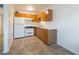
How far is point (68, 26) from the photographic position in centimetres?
334

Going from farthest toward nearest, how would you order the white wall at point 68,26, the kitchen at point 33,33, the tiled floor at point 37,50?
the kitchen at point 33,33
the tiled floor at point 37,50
the white wall at point 68,26

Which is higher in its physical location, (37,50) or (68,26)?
(68,26)

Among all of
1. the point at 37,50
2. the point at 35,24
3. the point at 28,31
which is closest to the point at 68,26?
the point at 37,50

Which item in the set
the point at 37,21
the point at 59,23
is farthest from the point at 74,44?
the point at 37,21

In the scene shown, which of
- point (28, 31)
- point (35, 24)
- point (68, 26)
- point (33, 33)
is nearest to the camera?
point (68, 26)

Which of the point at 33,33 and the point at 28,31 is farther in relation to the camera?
the point at 33,33

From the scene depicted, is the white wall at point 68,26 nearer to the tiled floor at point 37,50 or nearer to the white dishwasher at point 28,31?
the tiled floor at point 37,50

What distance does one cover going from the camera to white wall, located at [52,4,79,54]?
9.75 ft

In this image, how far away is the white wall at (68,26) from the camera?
9.75 feet

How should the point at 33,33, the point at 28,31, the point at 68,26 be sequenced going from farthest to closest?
the point at 33,33
the point at 28,31
the point at 68,26

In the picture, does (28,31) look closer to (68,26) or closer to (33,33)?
(33,33)

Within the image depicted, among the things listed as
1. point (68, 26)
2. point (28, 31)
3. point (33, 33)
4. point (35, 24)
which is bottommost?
point (33, 33)

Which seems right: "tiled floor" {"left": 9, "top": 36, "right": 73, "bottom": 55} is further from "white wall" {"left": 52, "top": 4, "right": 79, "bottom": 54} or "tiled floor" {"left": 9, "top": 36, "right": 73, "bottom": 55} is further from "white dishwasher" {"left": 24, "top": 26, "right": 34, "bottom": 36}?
"white dishwasher" {"left": 24, "top": 26, "right": 34, "bottom": 36}

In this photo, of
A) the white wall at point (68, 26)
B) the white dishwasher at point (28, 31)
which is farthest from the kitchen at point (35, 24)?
the white wall at point (68, 26)
